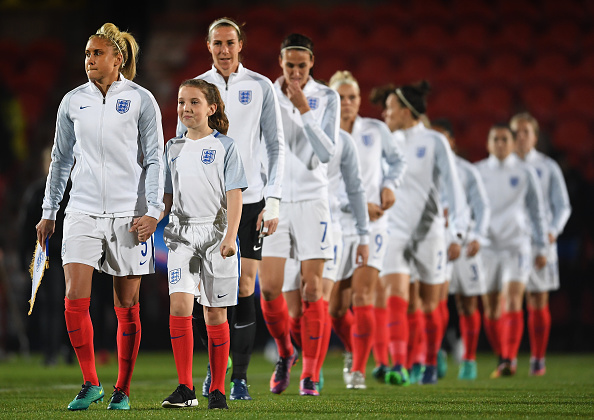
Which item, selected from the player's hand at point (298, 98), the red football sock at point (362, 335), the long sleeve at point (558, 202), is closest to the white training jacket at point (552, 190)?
the long sleeve at point (558, 202)

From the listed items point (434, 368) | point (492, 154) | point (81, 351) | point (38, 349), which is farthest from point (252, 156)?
point (38, 349)

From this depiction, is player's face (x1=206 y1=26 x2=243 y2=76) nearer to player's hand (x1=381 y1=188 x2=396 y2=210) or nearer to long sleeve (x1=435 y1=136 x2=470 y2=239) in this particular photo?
player's hand (x1=381 y1=188 x2=396 y2=210)

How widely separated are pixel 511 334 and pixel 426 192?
1917 mm

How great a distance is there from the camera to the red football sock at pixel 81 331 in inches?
183

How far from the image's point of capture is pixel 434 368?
24.1ft

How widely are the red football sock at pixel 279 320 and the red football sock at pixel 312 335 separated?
0.12m

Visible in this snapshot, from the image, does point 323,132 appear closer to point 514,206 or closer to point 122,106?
point 122,106

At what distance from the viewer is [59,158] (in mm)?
4852

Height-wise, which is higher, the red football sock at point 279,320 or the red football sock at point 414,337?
the red football sock at point 279,320

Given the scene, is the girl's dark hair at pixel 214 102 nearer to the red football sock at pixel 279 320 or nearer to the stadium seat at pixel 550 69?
the red football sock at pixel 279 320

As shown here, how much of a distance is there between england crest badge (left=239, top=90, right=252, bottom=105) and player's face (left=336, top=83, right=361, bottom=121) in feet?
5.30

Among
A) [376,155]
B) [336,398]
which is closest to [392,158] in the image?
[376,155]

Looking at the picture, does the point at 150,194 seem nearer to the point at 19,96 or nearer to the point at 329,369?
the point at 329,369

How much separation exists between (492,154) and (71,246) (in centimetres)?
537
